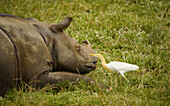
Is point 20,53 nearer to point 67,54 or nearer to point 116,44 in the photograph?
→ point 67,54

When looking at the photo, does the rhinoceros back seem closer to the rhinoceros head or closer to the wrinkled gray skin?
the wrinkled gray skin

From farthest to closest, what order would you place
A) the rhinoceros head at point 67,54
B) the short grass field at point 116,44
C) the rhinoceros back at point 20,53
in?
the rhinoceros head at point 67,54 < the rhinoceros back at point 20,53 < the short grass field at point 116,44

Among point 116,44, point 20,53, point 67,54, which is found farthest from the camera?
point 116,44

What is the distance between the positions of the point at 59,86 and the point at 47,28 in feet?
3.42

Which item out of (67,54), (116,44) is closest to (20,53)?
(67,54)

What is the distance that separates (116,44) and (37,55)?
2853mm

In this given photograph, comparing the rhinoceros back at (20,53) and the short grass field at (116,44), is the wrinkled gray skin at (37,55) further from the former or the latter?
the short grass field at (116,44)

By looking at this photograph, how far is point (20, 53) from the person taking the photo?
466 cm

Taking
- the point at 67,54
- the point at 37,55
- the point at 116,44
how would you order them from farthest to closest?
the point at 116,44, the point at 67,54, the point at 37,55

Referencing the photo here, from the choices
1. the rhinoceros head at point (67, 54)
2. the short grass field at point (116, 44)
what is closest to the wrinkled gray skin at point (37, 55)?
the rhinoceros head at point (67, 54)

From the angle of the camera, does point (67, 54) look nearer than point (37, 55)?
No

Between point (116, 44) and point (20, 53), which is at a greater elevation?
point (116, 44)

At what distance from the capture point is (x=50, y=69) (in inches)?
196

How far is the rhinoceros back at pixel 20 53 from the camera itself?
4.49 metres
